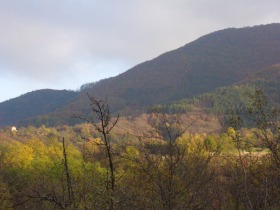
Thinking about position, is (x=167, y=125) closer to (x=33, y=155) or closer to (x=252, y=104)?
(x=252, y=104)

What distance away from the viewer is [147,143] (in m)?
9.31

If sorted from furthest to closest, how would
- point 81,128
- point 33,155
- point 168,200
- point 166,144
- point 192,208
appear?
point 81,128 → point 33,155 → point 166,144 → point 192,208 → point 168,200

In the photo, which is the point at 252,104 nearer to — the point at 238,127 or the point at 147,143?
the point at 238,127

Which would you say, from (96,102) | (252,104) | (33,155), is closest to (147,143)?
(252,104)

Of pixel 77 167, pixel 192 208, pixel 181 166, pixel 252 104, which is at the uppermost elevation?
pixel 252 104

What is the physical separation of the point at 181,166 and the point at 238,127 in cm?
172

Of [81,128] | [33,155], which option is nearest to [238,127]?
[33,155]

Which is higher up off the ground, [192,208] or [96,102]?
[96,102]

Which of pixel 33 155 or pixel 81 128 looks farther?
pixel 81 128

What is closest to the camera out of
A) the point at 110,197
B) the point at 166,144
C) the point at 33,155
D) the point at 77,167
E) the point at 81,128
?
the point at 110,197

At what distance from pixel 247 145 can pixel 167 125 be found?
1894 mm

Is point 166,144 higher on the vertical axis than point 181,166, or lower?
higher

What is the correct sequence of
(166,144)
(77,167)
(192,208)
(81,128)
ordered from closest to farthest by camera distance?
(192,208) < (166,144) < (77,167) < (81,128)

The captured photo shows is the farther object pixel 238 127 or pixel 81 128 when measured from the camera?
pixel 81 128
